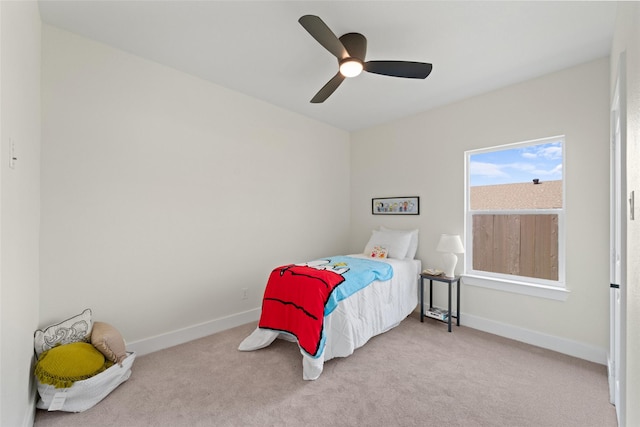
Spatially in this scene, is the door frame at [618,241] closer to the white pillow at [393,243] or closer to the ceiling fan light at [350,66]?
the ceiling fan light at [350,66]

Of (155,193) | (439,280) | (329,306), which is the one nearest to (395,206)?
(439,280)

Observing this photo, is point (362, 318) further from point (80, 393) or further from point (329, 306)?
point (80, 393)

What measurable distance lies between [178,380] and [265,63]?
2764 millimetres

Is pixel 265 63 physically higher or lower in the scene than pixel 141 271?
higher

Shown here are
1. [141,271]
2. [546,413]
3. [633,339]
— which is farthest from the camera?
[141,271]

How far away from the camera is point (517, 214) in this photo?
302 centimetres

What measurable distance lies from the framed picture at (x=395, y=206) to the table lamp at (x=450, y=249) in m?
0.60

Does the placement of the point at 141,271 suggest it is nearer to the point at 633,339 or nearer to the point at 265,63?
the point at 265,63

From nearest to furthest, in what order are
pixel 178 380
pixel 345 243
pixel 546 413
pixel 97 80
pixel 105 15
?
1. pixel 546 413
2. pixel 105 15
3. pixel 178 380
4. pixel 97 80
5. pixel 345 243

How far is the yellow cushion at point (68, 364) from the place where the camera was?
181 cm

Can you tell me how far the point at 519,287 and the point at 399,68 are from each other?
2.47 meters

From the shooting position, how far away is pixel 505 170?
311 cm

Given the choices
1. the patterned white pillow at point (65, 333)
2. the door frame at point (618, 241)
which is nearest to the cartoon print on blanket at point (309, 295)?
the patterned white pillow at point (65, 333)

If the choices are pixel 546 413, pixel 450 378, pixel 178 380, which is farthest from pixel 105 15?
pixel 546 413
